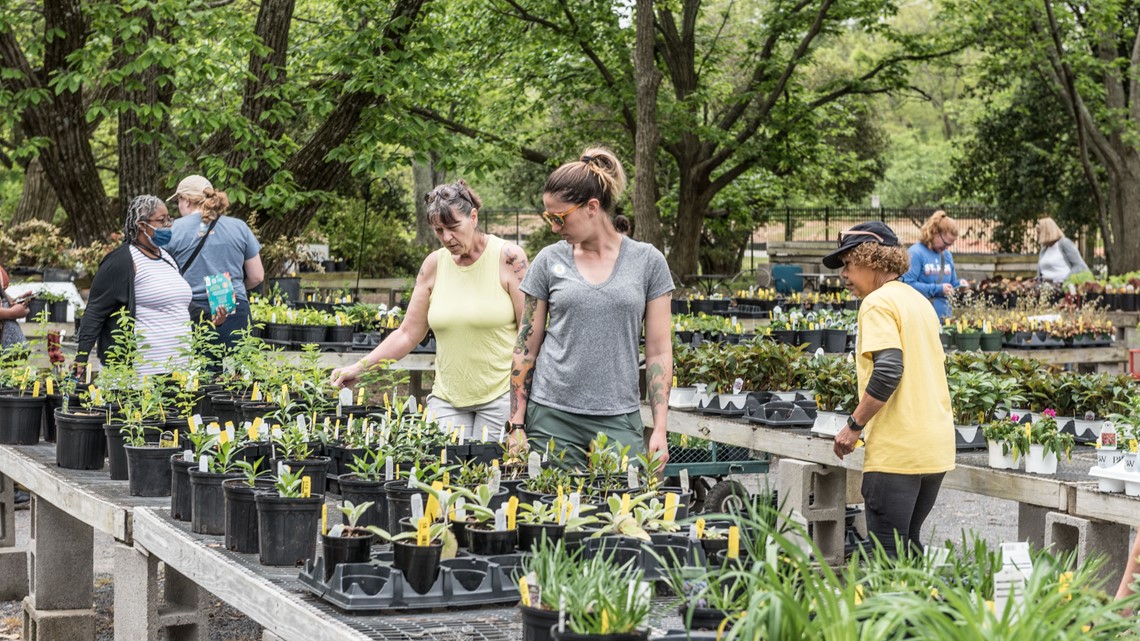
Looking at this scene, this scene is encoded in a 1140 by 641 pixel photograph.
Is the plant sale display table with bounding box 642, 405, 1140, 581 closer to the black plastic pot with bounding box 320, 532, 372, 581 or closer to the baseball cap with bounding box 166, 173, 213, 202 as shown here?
the black plastic pot with bounding box 320, 532, 372, 581

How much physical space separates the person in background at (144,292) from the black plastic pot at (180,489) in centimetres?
226

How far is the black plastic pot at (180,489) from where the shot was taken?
12.1 feet

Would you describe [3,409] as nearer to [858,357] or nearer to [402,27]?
[858,357]

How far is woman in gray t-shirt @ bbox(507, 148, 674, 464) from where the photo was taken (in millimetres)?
3875

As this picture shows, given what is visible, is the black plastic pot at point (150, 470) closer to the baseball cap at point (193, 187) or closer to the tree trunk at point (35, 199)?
the baseball cap at point (193, 187)

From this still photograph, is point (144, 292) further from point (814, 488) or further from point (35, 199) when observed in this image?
point (35, 199)

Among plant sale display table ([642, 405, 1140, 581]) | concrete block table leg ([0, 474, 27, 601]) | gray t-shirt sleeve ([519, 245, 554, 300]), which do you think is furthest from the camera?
concrete block table leg ([0, 474, 27, 601])

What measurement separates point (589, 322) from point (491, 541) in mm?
1112

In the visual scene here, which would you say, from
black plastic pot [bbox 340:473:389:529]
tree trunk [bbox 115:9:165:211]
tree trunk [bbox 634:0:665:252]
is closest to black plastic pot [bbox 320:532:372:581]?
black plastic pot [bbox 340:473:389:529]

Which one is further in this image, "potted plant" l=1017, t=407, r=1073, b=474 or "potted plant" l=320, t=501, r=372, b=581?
"potted plant" l=1017, t=407, r=1073, b=474

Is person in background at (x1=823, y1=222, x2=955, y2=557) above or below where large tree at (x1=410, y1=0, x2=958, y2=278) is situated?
below

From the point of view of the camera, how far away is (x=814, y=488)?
5418 millimetres

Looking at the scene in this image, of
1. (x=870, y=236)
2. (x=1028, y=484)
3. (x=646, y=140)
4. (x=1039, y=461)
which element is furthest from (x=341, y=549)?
(x=646, y=140)

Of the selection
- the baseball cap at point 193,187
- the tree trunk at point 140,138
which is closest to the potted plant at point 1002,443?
the baseball cap at point 193,187
